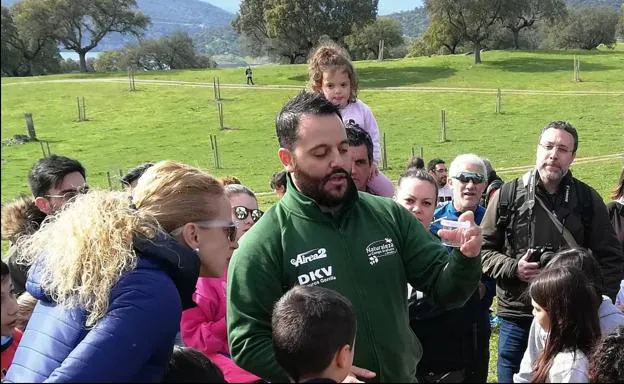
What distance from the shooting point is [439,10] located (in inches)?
2133

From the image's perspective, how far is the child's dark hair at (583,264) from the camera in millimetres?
3793

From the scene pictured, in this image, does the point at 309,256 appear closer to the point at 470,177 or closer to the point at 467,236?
the point at 467,236

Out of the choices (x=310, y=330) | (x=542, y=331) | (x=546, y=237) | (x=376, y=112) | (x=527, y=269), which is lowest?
(x=376, y=112)

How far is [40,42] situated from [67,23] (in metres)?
9.76

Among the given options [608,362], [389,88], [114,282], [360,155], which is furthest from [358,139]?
[389,88]

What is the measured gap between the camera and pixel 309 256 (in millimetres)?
2977

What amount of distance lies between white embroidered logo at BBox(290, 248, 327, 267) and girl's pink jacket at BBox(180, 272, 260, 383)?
1.04 m

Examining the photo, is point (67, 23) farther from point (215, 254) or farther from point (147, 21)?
point (215, 254)

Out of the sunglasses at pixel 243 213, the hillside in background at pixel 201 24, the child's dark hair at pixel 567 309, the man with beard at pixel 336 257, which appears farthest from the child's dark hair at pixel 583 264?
the hillside in background at pixel 201 24

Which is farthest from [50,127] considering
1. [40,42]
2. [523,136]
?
[523,136]

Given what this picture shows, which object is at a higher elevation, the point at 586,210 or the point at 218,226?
the point at 218,226

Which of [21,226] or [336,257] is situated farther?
[21,226]

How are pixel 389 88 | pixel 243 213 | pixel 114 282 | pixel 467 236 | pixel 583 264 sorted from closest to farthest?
pixel 114 282 → pixel 467 236 → pixel 583 264 → pixel 243 213 → pixel 389 88

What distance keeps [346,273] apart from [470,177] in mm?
2881
